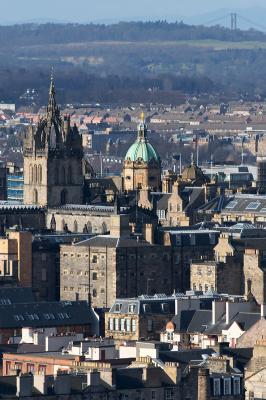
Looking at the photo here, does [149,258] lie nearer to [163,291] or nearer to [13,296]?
[163,291]

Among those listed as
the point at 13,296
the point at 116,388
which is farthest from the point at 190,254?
the point at 116,388

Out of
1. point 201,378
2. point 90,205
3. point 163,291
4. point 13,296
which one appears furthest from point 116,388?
point 90,205

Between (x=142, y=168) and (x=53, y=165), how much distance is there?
10.1 metres

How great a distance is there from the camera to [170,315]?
3610 inches

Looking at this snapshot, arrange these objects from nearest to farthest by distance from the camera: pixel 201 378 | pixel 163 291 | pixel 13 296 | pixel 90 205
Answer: pixel 201 378 → pixel 13 296 → pixel 163 291 → pixel 90 205

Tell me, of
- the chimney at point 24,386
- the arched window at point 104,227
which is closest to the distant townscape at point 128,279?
the chimney at point 24,386

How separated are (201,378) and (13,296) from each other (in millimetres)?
33103

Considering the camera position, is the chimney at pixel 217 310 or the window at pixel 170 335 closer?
the window at pixel 170 335

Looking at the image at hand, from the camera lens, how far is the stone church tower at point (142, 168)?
14025 centimetres

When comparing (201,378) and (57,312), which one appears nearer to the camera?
(201,378)

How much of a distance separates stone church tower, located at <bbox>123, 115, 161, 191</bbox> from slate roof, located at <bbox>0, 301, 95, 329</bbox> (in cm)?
4472

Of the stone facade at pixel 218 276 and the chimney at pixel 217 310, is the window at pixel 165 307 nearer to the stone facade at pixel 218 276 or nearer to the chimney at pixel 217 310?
the chimney at pixel 217 310

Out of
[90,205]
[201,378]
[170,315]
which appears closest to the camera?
[201,378]

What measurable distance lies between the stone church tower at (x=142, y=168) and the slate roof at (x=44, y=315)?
44720mm
